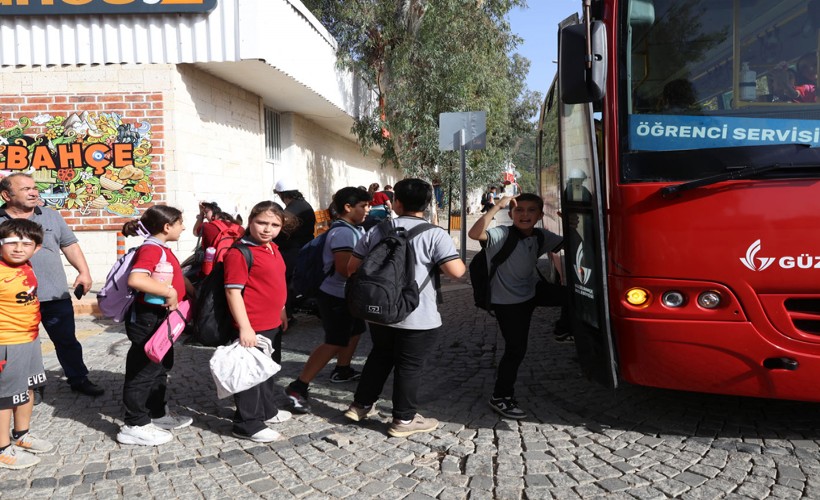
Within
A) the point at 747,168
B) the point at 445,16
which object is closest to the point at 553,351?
the point at 747,168

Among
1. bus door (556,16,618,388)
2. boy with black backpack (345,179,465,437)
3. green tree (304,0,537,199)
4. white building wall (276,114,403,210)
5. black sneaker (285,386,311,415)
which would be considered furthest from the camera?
white building wall (276,114,403,210)

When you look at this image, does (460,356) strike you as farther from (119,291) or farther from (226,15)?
(226,15)

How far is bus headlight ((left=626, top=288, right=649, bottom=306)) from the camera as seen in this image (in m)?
3.53

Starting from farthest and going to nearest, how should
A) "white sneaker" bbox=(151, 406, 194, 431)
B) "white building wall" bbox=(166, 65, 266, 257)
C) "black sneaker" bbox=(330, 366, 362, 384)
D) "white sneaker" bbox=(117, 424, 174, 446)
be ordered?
"white building wall" bbox=(166, 65, 266, 257)
"black sneaker" bbox=(330, 366, 362, 384)
"white sneaker" bbox=(151, 406, 194, 431)
"white sneaker" bbox=(117, 424, 174, 446)

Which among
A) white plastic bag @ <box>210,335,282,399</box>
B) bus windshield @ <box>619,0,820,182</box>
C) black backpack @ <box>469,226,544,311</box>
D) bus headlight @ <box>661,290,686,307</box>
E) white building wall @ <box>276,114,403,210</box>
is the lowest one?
white plastic bag @ <box>210,335,282,399</box>

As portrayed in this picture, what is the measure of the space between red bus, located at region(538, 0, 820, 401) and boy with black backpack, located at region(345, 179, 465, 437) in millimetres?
885

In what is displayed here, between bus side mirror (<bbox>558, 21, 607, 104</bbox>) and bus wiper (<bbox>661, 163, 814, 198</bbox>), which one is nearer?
bus wiper (<bbox>661, 163, 814, 198</bbox>)

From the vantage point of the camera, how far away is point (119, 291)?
3.83 meters

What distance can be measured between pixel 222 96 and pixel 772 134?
30.6 feet

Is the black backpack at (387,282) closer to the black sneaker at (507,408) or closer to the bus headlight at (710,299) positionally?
the black sneaker at (507,408)

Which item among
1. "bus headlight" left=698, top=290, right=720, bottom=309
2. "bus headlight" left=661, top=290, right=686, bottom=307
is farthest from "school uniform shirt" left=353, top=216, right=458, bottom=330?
"bus headlight" left=698, top=290, right=720, bottom=309

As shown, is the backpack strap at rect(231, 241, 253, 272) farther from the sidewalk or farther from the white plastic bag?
the sidewalk

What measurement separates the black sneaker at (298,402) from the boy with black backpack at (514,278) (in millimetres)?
1278

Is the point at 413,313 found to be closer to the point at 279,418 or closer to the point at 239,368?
the point at 239,368
